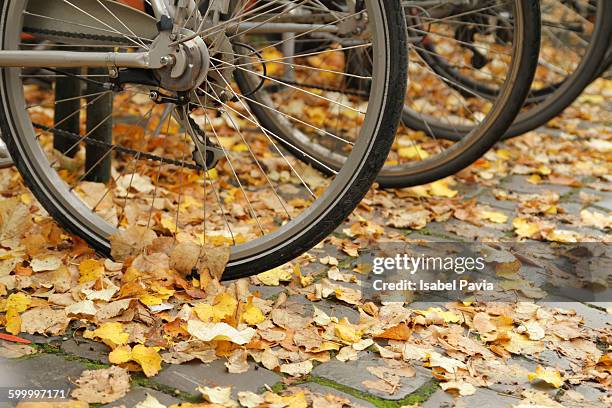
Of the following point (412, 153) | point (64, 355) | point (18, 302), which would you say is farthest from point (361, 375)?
point (412, 153)

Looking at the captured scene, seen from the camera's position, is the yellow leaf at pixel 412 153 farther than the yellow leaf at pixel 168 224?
Yes

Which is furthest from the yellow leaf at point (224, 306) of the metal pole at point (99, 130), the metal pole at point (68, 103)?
the metal pole at point (68, 103)

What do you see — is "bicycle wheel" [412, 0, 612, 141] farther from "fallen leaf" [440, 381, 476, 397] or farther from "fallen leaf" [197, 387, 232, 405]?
"fallen leaf" [197, 387, 232, 405]

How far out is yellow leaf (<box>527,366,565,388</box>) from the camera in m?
2.02

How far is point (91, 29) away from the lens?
245cm

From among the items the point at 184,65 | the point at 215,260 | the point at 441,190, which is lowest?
the point at 215,260

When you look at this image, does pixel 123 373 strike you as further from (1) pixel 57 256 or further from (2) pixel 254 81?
(2) pixel 254 81

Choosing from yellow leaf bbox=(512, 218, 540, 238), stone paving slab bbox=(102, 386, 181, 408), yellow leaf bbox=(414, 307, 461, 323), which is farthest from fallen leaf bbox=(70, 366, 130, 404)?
yellow leaf bbox=(512, 218, 540, 238)

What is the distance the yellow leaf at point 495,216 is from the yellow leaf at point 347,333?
41.7 inches

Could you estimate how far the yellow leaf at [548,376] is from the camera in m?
2.02

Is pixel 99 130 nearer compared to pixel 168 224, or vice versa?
pixel 168 224

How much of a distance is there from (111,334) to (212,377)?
29 cm

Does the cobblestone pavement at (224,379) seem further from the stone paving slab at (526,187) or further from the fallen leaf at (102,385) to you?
the stone paving slab at (526,187)

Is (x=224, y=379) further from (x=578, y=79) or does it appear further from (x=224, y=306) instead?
(x=578, y=79)
